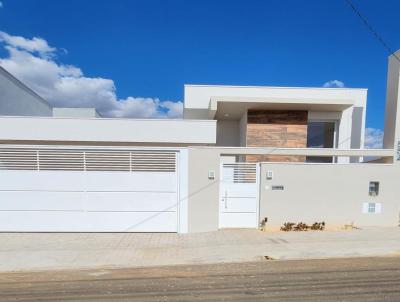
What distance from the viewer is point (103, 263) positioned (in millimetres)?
5703

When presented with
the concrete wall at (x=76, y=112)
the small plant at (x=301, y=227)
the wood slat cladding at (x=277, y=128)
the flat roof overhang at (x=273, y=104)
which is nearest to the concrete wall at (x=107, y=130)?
the flat roof overhang at (x=273, y=104)

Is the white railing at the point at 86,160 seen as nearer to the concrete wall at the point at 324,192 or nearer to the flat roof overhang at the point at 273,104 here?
the concrete wall at the point at 324,192

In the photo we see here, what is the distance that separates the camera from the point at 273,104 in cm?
1138

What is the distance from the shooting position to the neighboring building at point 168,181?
321 inches

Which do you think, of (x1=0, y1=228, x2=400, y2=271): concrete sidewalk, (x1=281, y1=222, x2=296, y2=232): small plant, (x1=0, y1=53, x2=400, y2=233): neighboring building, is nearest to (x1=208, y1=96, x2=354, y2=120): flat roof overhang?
(x1=0, y1=53, x2=400, y2=233): neighboring building

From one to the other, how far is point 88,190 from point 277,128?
26.9 ft

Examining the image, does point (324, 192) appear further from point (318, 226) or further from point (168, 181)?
point (168, 181)

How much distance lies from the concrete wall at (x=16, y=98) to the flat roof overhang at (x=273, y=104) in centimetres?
1066

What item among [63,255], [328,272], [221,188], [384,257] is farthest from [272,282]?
[63,255]

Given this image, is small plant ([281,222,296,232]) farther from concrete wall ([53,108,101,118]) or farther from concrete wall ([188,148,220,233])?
concrete wall ([53,108,101,118])

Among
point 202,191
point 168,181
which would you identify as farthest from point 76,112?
point 202,191

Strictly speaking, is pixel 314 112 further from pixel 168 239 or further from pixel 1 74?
pixel 1 74

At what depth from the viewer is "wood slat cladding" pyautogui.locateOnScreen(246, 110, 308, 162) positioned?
11961mm

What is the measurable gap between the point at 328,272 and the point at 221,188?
4.05 m
